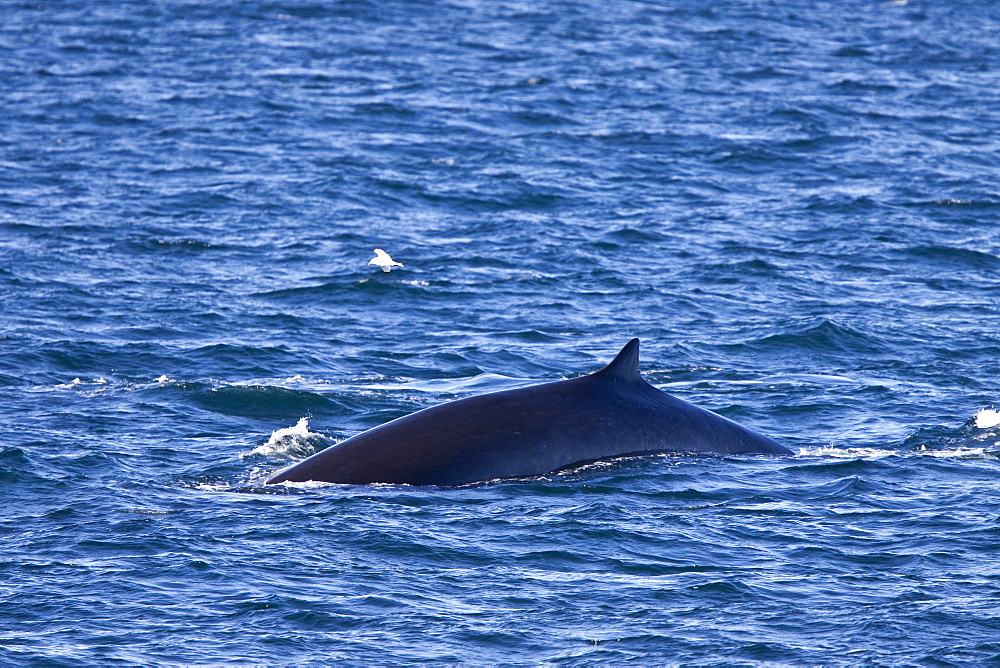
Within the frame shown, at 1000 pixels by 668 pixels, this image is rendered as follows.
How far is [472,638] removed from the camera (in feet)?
29.1

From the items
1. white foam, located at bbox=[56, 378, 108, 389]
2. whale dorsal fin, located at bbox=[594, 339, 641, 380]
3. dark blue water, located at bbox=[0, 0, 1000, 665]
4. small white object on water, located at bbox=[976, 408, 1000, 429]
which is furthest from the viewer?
white foam, located at bbox=[56, 378, 108, 389]

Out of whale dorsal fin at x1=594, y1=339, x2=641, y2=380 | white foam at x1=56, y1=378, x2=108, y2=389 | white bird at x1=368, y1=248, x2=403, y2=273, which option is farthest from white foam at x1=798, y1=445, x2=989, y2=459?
white bird at x1=368, y1=248, x2=403, y2=273

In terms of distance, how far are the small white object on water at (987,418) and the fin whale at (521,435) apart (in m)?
3.36

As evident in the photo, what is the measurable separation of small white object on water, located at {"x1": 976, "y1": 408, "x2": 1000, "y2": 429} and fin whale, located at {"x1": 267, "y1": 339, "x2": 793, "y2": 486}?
3362mm

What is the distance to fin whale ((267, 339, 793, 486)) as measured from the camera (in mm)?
10992

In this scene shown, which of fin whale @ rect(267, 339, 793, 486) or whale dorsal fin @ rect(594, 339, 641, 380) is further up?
whale dorsal fin @ rect(594, 339, 641, 380)

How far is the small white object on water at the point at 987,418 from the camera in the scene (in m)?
13.8

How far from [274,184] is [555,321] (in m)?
9.46

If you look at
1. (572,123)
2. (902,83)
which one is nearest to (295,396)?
(572,123)

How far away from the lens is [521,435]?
1123 cm

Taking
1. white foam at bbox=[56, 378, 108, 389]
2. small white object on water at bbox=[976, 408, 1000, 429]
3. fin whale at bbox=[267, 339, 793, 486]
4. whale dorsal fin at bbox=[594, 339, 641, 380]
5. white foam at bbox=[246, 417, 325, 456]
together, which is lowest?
small white object on water at bbox=[976, 408, 1000, 429]

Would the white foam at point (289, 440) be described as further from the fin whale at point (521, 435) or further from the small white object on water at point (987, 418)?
the small white object on water at point (987, 418)

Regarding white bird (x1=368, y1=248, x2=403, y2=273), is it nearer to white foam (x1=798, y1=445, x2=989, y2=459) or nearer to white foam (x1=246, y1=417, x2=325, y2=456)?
white foam (x1=246, y1=417, x2=325, y2=456)

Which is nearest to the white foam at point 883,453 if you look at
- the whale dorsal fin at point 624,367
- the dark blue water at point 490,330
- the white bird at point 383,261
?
the dark blue water at point 490,330
